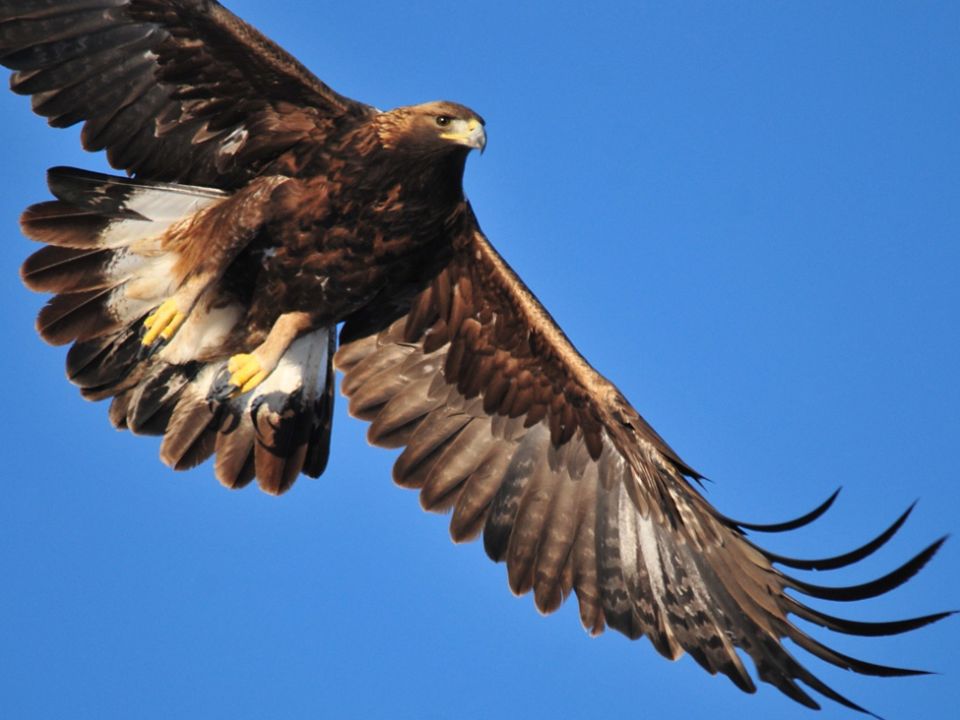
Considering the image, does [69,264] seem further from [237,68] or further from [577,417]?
[577,417]

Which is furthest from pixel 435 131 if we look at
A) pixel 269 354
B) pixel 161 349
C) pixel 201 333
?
pixel 161 349

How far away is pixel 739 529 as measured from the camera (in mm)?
9672

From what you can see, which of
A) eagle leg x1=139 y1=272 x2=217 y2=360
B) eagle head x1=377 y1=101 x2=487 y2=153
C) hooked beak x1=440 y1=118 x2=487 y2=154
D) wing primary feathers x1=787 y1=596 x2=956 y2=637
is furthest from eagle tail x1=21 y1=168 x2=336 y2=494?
wing primary feathers x1=787 y1=596 x2=956 y2=637

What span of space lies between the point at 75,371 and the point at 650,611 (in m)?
3.88

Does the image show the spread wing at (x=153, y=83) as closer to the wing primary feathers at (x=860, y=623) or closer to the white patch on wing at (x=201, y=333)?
the white patch on wing at (x=201, y=333)

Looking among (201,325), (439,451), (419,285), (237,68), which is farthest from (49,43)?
(439,451)

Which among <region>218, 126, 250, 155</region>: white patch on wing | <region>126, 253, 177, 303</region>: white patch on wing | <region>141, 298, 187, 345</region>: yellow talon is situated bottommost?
<region>141, 298, 187, 345</region>: yellow talon

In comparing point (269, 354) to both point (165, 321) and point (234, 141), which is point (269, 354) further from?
point (234, 141)

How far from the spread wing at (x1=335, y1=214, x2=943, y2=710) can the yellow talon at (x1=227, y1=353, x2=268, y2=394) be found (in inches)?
30.9

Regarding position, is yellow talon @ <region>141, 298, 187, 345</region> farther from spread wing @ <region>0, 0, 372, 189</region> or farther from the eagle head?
the eagle head

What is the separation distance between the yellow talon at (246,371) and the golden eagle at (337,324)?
1cm

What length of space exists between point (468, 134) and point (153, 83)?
1897 millimetres

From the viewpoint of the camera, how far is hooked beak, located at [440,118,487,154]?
9180 millimetres

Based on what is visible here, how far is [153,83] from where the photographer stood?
370 inches
